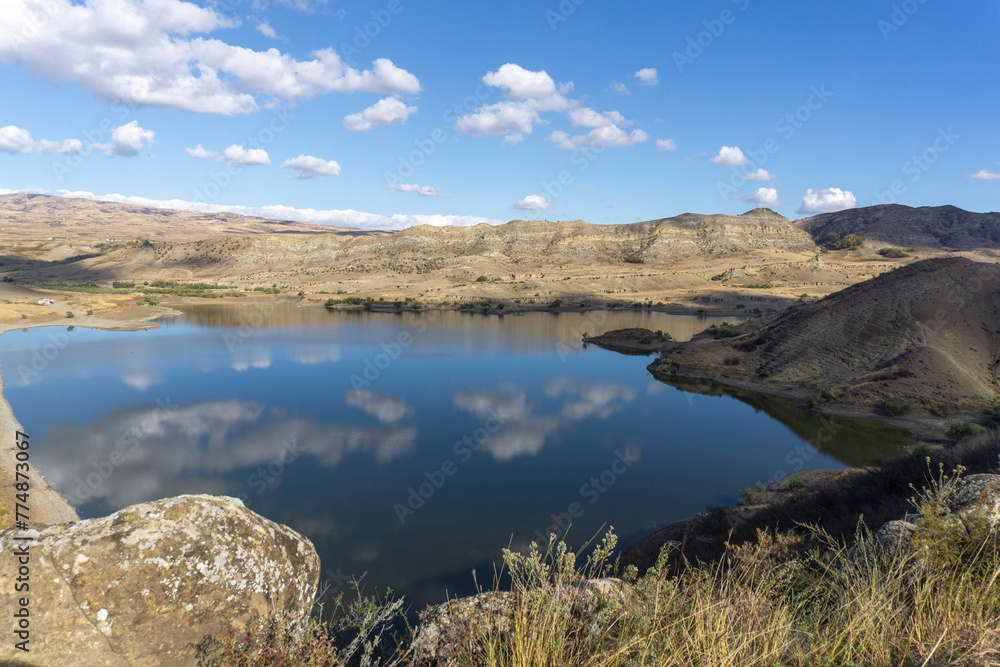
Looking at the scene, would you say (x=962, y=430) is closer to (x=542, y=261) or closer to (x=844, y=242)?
(x=542, y=261)

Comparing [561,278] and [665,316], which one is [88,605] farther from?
[561,278]

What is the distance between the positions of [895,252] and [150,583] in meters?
116

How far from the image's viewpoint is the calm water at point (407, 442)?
1220 cm

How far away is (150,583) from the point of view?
162 inches

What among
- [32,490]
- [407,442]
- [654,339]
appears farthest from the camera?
[654,339]

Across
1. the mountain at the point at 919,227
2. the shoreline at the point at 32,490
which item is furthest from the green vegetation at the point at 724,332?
the mountain at the point at 919,227

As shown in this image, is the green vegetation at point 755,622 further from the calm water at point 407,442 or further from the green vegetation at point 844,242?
the green vegetation at point 844,242

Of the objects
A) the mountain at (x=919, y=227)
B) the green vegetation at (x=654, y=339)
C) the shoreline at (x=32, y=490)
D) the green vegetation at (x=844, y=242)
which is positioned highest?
the mountain at (x=919, y=227)

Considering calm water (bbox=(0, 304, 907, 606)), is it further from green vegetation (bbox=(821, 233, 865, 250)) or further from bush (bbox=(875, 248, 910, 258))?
green vegetation (bbox=(821, 233, 865, 250))

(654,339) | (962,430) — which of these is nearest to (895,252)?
(654,339)

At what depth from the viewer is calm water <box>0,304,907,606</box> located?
12.2 metres

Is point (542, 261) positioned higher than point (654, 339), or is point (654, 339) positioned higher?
point (542, 261)

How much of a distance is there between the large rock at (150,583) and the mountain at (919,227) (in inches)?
4931

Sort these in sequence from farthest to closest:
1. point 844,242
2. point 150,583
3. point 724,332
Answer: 1. point 844,242
2. point 724,332
3. point 150,583
